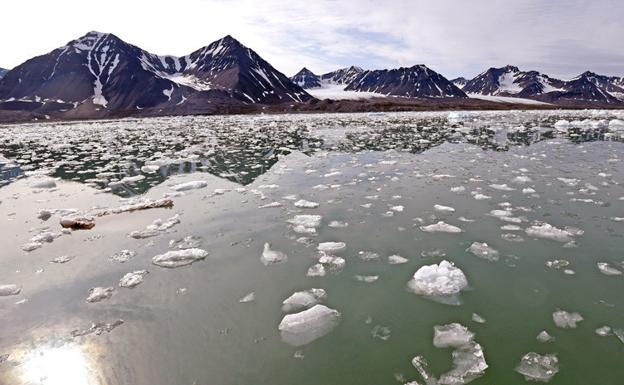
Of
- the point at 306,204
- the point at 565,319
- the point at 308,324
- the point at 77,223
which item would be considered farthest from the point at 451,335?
the point at 77,223

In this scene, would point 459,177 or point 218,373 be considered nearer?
point 218,373

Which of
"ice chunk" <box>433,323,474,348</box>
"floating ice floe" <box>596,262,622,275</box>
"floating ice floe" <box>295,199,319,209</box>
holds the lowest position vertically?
"ice chunk" <box>433,323,474,348</box>

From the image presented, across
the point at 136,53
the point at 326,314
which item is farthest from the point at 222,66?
the point at 326,314

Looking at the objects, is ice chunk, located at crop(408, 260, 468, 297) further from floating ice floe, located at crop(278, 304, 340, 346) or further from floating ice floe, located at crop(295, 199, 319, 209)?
floating ice floe, located at crop(295, 199, 319, 209)

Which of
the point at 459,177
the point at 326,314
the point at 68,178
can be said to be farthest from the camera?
the point at 68,178

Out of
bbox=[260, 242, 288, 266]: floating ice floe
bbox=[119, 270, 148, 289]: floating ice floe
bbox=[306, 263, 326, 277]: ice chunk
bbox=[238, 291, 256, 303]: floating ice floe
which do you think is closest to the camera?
bbox=[238, 291, 256, 303]: floating ice floe

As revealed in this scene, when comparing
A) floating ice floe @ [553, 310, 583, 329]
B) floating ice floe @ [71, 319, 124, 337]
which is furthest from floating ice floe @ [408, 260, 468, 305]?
floating ice floe @ [71, 319, 124, 337]

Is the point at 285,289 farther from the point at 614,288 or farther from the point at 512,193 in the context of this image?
the point at 512,193

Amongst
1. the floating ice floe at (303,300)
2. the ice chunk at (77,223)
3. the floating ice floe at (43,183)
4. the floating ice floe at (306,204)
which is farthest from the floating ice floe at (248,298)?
the floating ice floe at (43,183)
